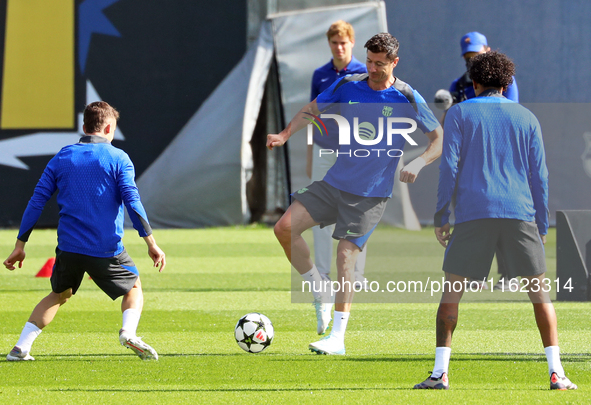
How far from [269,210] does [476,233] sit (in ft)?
39.3

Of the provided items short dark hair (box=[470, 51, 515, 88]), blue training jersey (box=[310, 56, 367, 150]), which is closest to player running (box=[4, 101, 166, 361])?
short dark hair (box=[470, 51, 515, 88])

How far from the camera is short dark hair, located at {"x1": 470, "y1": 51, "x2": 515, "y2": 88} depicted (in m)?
3.82

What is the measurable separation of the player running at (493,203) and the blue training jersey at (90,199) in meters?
1.66

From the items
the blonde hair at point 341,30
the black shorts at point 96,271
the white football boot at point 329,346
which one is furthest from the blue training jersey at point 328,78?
the black shorts at point 96,271

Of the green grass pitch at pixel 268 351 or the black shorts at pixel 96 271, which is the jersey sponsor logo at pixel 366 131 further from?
the black shorts at pixel 96 271

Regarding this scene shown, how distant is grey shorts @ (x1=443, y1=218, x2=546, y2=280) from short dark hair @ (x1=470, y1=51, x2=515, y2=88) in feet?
2.12

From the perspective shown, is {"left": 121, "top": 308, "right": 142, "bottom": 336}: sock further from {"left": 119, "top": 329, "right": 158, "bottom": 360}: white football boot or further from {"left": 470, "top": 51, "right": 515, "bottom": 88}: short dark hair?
{"left": 470, "top": 51, "right": 515, "bottom": 88}: short dark hair

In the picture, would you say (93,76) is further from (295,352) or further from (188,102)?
(295,352)

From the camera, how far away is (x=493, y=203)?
12.1 feet

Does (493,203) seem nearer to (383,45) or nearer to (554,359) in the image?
(554,359)

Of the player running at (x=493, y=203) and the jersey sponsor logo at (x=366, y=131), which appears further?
the jersey sponsor logo at (x=366, y=131)

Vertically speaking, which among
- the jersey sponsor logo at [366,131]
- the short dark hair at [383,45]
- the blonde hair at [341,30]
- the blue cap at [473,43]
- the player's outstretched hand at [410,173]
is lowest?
the player's outstretched hand at [410,173]

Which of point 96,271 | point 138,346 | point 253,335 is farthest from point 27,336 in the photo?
point 253,335

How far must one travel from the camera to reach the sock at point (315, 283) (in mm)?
5305
